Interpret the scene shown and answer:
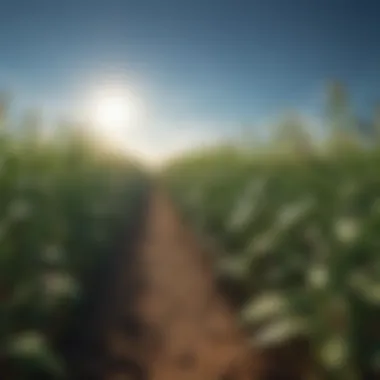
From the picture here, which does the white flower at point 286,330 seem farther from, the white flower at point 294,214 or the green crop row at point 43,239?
the green crop row at point 43,239

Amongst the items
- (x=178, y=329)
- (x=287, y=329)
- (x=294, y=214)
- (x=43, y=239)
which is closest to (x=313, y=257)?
(x=294, y=214)

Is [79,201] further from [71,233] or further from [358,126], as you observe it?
[358,126]

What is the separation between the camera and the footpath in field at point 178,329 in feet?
5.49

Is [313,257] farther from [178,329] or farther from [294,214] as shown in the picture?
[178,329]

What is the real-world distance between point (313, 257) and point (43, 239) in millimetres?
825

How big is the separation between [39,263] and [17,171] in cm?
27

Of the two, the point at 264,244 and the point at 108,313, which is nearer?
the point at 264,244

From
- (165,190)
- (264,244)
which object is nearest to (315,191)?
(264,244)

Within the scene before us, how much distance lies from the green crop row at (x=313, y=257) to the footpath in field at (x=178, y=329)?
92 millimetres

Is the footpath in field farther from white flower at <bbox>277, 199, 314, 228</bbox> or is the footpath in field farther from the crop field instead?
white flower at <bbox>277, 199, 314, 228</bbox>

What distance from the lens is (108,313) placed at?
2027 mm

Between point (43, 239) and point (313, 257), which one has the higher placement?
point (43, 239)

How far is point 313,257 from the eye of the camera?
67.3 inches

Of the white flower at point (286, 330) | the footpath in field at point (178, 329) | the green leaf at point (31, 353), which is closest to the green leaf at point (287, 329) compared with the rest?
the white flower at point (286, 330)
